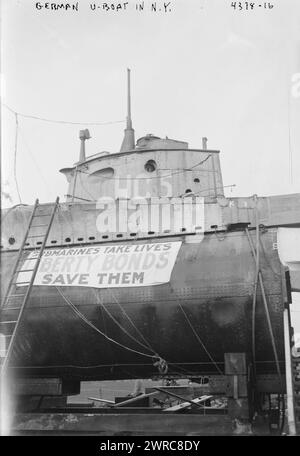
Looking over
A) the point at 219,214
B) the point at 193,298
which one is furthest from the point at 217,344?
the point at 219,214

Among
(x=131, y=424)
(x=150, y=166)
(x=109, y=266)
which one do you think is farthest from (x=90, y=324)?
(x=150, y=166)

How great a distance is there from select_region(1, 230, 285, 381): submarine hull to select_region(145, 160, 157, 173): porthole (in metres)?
6.03

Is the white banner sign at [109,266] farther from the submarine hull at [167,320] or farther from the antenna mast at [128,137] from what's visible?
the antenna mast at [128,137]

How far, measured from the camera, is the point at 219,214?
12805 millimetres

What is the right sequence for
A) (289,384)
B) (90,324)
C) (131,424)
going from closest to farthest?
(289,384) < (131,424) < (90,324)

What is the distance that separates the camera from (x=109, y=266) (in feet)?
27.9

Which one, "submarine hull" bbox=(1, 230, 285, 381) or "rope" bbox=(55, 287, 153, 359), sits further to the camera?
"rope" bbox=(55, 287, 153, 359)

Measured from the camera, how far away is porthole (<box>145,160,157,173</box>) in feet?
48.3

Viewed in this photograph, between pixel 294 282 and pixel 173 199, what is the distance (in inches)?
118

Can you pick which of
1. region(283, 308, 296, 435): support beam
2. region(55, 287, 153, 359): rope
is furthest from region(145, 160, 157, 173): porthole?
region(283, 308, 296, 435): support beam

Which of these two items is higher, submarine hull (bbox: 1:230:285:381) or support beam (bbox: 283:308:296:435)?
submarine hull (bbox: 1:230:285:381)

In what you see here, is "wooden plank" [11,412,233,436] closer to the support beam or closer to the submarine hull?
the support beam

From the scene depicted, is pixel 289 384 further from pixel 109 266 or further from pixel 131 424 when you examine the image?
pixel 109 266

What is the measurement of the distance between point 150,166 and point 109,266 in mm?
6712
